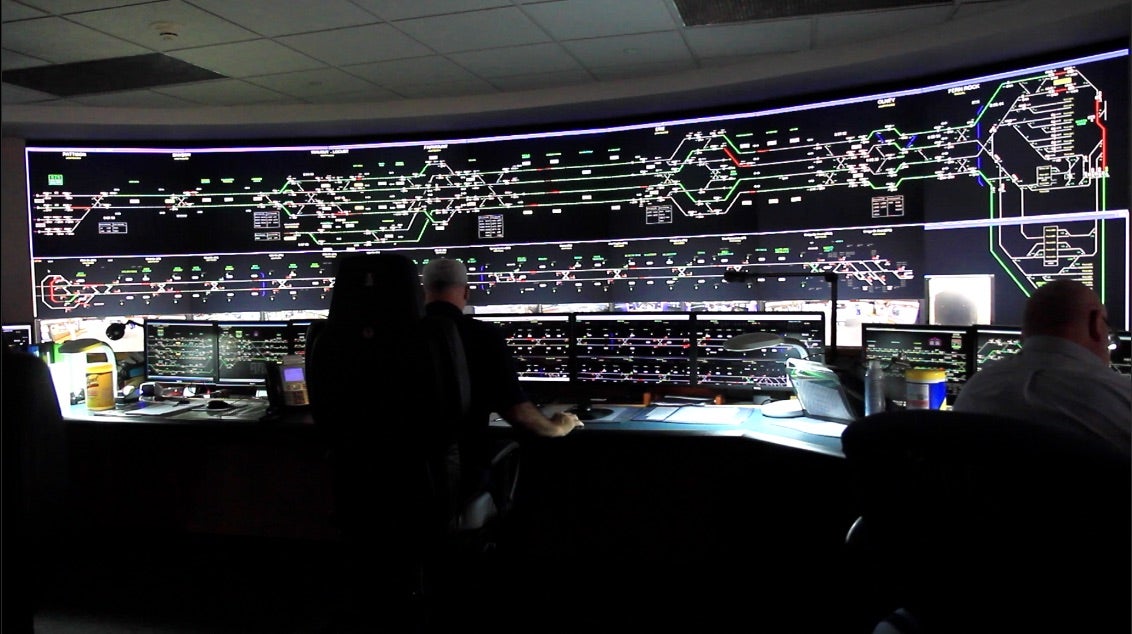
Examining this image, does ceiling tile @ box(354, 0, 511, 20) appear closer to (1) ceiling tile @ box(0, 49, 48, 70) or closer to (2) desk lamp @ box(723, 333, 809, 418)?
(2) desk lamp @ box(723, 333, 809, 418)

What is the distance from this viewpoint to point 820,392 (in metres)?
2.82

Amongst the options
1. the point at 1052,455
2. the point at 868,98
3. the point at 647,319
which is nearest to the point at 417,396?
the point at 647,319

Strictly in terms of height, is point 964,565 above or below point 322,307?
below

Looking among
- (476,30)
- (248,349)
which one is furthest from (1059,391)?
(248,349)

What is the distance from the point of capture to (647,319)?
330 cm

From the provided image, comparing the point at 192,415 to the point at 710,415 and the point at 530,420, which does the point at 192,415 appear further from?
the point at 710,415

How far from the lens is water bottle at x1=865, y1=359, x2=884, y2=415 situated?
272cm

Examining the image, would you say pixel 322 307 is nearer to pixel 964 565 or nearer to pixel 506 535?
pixel 506 535

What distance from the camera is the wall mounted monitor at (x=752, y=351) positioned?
306 cm

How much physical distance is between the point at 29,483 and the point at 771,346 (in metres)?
2.34

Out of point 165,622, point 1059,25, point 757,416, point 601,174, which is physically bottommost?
point 165,622

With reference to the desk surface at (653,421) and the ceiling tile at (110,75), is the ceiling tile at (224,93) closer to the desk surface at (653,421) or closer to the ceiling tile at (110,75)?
the ceiling tile at (110,75)

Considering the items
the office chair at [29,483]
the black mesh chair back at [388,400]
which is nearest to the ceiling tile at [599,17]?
the black mesh chair back at [388,400]

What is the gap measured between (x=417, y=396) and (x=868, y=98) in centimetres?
273
